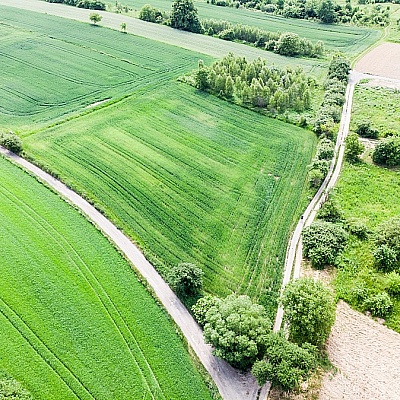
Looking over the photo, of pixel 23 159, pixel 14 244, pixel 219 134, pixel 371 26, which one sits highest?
pixel 371 26

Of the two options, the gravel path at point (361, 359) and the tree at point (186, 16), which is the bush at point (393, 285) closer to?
the gravel path at point (361, 359)

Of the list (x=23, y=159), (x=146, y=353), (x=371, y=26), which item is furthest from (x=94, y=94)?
(x=371, y=26)

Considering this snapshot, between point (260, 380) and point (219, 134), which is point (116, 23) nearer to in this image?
point (219, 134)

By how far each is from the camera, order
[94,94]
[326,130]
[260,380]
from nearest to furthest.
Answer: [260,380] → [326,130] → [94,94]

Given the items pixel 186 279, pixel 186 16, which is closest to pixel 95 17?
pixel 186 16

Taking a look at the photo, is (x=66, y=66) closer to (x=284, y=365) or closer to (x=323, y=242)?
(x=323, y=242)

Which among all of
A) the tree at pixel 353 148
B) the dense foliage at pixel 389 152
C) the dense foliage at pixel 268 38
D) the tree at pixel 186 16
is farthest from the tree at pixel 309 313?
the tree at pixel 186 16

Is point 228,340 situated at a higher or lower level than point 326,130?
lower
